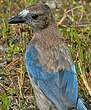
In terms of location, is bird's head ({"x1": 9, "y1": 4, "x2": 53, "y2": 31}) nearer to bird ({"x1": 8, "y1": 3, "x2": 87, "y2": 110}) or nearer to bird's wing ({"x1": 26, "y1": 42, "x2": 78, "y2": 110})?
bird ({"x1": 8, "y1": 3, "x2": 87, "y2": 110})

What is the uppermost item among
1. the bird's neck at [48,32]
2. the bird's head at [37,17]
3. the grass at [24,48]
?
the bird's head at [37,17]

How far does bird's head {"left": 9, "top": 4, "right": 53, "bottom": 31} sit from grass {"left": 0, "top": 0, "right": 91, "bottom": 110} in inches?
23.5

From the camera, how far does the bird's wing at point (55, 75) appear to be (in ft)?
19.4

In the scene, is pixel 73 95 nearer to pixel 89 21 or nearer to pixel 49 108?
pixel 49 108

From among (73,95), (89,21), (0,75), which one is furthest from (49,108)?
(89,21)

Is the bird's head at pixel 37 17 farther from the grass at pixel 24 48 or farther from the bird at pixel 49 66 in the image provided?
the grass at pixel 24 48

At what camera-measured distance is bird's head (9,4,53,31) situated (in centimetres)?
665

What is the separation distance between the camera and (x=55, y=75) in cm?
612

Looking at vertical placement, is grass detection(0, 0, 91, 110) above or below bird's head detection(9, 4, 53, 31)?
below

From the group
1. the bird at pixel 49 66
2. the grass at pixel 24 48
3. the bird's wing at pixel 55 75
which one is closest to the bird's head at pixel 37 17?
Answer: the bird at pixel 49 66

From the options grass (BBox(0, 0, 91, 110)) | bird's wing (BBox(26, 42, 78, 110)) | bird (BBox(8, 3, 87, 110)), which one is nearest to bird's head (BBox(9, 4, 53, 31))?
bird (BBox(8, 3, 87, 110))

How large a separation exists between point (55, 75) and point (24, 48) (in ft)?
5.31

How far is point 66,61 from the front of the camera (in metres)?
6.36

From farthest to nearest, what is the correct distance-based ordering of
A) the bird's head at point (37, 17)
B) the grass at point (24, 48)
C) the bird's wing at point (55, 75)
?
the grass at point (24, 48) → the bird's head at point (37, 17) → the bird's wing at point (55, 75)
